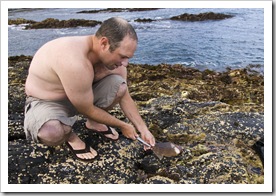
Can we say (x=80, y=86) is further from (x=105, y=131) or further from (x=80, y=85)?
(x=105, y=131)

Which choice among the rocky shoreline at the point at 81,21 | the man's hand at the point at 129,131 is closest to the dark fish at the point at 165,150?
the man's hand at the point at 129,131

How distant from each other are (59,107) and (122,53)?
620 mm

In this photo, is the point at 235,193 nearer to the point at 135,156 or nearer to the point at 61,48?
the point at 135,156

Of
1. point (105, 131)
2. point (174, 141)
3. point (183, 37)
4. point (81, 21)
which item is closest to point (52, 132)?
point (105, 131)

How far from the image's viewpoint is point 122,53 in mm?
2068

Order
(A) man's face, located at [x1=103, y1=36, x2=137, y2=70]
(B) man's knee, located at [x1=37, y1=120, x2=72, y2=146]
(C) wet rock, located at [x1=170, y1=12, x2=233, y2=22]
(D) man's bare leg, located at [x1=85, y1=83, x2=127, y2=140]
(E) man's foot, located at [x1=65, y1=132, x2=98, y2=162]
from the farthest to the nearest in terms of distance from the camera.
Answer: (C) wet rock, located at [x1=170, y1=12, x2=233, y2=22], (D) man's bare leg, located at [x1=85, y1=83, x2=127, y2=140], (E) man's foot, located at [x1=65, y1=132, x2=98, y2=162], (B) man's knee, located at [x1=37, y1=120, x2=72, y2=146], (A) man's face, located at [x1=103, y1=36, x2=137, y2=70]

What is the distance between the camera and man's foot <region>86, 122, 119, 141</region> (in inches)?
99.7

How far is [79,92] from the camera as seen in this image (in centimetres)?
210

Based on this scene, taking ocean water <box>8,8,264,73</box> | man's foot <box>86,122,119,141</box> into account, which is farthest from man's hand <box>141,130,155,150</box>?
ocean water <box>8,8,264,73</box>

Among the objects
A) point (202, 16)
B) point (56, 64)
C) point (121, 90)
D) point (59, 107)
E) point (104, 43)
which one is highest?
point (202, 16)

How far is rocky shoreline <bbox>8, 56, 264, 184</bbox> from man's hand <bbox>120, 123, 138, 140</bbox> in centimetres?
8

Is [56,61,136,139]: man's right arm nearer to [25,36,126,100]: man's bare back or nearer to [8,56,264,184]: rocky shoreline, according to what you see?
[25,36,126,100]: man's bare back
